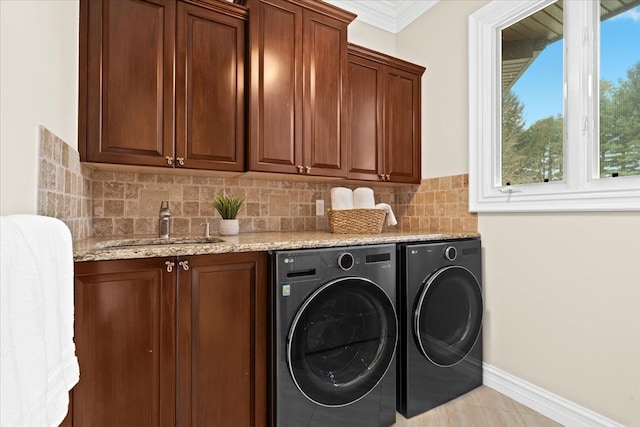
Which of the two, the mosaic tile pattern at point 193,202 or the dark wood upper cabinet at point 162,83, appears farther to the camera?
the mosaic tile pattern at point 193,202

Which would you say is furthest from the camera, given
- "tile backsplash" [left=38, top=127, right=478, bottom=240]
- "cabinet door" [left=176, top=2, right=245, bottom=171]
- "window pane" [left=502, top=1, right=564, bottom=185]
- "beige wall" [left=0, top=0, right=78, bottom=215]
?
"window pane" [left=502, top=1, right=564, bottom=185]

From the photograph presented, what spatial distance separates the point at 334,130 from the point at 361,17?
1325 mm

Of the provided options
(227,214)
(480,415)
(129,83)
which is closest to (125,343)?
(227,214)

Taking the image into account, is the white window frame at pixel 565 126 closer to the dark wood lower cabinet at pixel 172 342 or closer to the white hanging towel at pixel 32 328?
the dark wood lower cabinet at pixel 172 342

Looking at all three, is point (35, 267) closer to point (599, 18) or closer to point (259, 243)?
point (259, 243)

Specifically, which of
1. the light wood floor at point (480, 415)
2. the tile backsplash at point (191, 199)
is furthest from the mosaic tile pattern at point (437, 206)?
the light wood floor at point (480, 415)

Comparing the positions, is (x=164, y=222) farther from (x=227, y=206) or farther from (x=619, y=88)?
(x=619, y=88)

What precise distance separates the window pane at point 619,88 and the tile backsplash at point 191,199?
0.80m

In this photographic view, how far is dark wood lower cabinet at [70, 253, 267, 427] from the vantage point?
3.76 ft

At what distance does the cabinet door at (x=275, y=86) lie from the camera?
187 centimetres

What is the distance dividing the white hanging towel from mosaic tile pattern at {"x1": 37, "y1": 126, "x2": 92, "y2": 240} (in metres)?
0.39

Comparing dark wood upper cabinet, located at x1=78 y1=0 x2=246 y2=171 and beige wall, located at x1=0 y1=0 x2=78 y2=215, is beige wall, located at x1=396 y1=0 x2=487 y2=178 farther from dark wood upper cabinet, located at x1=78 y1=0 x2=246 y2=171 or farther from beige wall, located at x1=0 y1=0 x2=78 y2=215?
beige wall, located at x1=0 y1=0 x2=78 y2=215

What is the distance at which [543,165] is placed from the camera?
1.92 m

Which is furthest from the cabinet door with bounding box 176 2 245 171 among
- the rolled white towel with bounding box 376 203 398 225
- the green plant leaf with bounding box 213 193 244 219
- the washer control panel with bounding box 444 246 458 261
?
the washer control panel with bounding box 444 246 458 261
